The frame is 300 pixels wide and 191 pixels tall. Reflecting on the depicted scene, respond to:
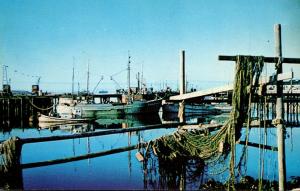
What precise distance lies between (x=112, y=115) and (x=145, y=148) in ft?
121

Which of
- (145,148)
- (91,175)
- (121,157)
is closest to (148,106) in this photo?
(121,157)

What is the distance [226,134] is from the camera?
20.5ft

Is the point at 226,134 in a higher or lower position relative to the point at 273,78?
lower

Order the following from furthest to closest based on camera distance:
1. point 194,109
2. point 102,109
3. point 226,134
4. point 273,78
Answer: point 194,109 → point 102,109 → point 226,134 → point 273,78

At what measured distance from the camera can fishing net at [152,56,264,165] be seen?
19.2ft

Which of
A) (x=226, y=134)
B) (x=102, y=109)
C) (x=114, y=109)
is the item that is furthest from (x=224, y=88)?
(x=102, y=109)

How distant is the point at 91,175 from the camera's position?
45.0 ft

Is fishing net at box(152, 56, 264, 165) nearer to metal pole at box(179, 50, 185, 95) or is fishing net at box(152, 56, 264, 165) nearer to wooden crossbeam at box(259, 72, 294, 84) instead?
wooden crossbeam at box(259, 72, 294, 84)

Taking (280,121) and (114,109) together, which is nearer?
(280,121)

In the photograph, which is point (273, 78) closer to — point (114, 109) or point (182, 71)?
point (182, 71)

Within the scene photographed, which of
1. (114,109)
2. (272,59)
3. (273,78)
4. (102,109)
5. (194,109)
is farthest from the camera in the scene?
(194,109)

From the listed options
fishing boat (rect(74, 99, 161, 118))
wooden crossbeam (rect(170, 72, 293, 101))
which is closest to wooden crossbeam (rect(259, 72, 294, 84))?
wooden crossbeam (rect(170, 72, 293, 101))

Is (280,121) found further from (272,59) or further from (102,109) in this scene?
(102,109)

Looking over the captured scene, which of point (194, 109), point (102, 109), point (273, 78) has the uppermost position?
point (273, 78)
